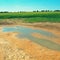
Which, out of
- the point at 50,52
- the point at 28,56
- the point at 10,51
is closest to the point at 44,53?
the point at 50,52

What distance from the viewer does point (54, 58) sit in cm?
1330

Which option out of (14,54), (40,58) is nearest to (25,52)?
(14,54)

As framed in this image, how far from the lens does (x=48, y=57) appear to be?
13.5m

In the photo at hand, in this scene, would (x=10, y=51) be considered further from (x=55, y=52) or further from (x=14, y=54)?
(x=55, y=52)

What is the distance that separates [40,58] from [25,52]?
1907 mm

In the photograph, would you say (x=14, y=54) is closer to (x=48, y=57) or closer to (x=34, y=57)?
(x=34, y=57)

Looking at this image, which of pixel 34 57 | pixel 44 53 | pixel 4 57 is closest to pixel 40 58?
pixel 34 57

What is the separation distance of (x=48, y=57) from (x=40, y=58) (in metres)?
0.54

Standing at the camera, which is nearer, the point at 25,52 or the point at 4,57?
the point at 4,57

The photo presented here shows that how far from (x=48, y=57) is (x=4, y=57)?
2.90 m

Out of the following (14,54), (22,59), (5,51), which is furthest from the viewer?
(5,51)

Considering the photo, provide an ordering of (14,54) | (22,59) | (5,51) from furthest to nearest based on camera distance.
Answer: (5,51) → (14,54) → (22,59)

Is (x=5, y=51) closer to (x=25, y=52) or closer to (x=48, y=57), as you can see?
(x=25, y=52)

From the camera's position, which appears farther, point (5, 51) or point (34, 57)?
point (5, 51)
